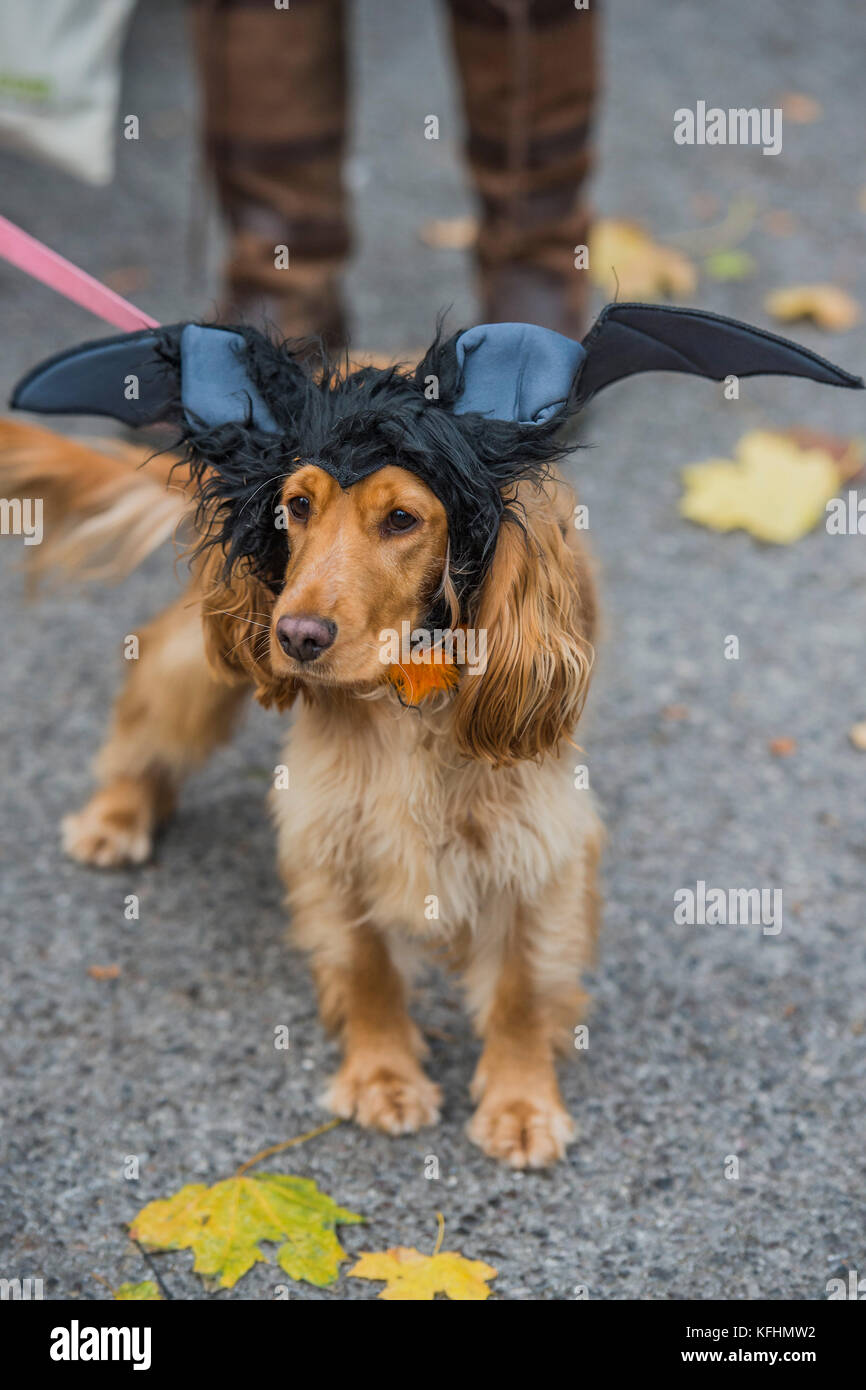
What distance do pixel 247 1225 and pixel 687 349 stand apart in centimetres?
163

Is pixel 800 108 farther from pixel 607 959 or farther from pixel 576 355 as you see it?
pixel 576 355

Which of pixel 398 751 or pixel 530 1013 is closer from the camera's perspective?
pixel 398 751

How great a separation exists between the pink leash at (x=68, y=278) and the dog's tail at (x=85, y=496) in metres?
0.53

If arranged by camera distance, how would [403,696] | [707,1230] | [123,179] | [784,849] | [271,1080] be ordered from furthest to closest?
[123,179]
[784,849]
[271,1080]
[707,1230]
[403,696]

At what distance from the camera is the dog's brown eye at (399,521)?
6.44ft

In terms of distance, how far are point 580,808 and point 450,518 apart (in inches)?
28.1

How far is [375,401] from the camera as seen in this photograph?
1.97 metres

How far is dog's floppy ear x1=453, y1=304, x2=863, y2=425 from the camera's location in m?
1.97

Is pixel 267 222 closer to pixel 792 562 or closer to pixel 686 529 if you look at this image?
pixel 686 529

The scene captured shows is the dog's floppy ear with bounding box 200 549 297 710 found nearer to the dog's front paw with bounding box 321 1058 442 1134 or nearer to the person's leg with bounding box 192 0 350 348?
the dog's front paw with bounding box 321 1058 442 1134

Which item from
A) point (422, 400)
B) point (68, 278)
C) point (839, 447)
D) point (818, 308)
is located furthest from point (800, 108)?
point (422, 400)

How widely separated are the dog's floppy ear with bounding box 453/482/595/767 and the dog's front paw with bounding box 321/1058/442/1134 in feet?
2.58

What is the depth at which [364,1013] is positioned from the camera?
8.64 feet

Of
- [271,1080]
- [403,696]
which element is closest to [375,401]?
[403,696]
